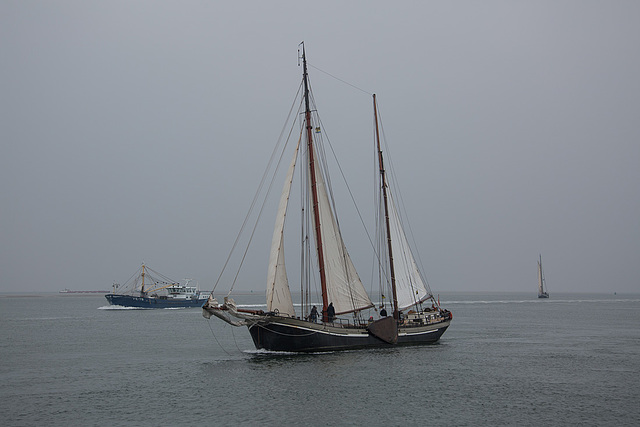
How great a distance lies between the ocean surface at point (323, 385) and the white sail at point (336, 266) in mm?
3922

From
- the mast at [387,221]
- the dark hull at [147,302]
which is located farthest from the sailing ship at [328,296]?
the dark hull at [147,302]

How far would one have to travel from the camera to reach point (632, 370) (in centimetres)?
3634

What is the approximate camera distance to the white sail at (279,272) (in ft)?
125

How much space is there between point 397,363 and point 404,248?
562 inches

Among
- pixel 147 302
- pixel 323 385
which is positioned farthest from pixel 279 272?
pixel 147 302

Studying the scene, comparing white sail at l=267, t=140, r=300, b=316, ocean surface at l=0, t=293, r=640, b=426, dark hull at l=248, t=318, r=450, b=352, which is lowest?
ocean surface at l=0, t=293, r=640, b=426

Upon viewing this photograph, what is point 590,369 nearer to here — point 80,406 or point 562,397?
point 562,397

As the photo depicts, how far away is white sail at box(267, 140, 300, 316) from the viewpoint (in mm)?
38062

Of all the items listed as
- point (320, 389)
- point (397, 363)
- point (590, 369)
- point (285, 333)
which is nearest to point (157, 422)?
point (320, 389)

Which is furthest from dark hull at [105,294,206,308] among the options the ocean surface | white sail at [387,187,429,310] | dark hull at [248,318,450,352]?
dark hull at [248,318,450,352]

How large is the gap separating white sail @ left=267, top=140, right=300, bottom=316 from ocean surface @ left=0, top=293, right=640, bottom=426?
3.69m

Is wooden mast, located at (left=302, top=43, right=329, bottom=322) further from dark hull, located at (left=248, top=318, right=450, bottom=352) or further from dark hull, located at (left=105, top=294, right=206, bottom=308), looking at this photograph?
dark hull, located at (left=105, top=294, right=206, bottom=308)

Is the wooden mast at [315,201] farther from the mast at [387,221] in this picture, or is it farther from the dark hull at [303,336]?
the mast at [387,221]

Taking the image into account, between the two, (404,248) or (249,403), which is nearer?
(249,403)
